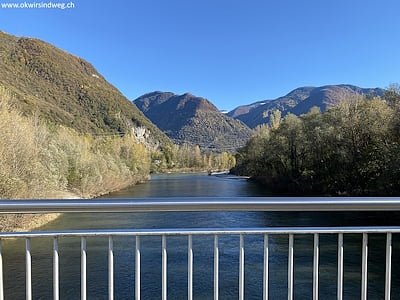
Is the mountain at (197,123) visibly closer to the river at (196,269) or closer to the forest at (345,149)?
the forest at (345,149)

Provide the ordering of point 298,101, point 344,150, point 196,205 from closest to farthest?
point 196,205 < point 344,150 < point 298,101

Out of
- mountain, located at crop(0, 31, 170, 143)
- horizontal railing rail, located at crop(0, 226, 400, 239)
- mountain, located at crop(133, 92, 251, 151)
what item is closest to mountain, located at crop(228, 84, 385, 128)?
mountain, located at crop(133, 92, 251, 151)

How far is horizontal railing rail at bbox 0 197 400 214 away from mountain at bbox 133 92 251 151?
4558 inches

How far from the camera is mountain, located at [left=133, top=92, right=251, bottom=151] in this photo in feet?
425

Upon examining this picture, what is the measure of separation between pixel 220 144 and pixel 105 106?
57.3m

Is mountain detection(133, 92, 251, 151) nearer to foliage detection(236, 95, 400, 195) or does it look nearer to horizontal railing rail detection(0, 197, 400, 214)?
foliage detection(236, 95, 400, 195)

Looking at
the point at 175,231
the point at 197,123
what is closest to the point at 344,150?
the point at 175,231

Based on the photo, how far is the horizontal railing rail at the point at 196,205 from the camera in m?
1.41

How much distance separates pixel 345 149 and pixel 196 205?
71.4 ft

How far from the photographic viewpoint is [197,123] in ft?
475

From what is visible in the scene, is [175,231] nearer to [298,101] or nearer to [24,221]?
[24,221]

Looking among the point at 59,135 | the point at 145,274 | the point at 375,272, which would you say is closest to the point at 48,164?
the point at 59,135

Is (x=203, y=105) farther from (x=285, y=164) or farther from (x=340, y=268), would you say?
(x=340, y=268)

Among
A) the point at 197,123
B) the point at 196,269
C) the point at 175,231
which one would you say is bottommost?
the point at 196,269
